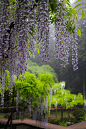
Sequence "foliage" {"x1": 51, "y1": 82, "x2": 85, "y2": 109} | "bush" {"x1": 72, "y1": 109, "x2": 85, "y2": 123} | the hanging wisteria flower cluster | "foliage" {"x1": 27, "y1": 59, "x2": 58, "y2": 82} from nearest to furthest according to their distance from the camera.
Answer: the hanging wisteria flower cluster < "bush" {"x1": 72, "y1": 109, "x2": 85, "y2": 123} < "foliage" {"x1": 51, "y1": 82, "x2": 85, "y2": 109} < "foliage" {"x1": 27, "y1": 59, "x2": 58, "y2": 82}

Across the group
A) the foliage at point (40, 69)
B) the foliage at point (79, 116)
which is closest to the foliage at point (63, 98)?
the foliage at point (79, 116)

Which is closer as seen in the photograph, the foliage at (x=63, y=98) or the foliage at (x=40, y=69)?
the foliage at (x=63, y=98)

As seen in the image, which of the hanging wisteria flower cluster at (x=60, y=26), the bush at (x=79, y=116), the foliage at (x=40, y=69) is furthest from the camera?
the foliage at (x=40, y=69)

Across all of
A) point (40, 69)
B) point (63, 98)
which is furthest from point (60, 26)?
point (40, 69)

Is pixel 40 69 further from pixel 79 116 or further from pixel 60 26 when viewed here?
pixel 60 26

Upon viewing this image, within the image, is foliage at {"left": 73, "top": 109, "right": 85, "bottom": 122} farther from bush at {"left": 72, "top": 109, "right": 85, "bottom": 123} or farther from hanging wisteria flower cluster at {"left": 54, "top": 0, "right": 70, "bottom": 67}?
hanging wisteria flower cluster at {"left": 54, "top": 0, "right": 70, "bottom": 67}

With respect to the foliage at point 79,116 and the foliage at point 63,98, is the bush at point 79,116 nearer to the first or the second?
the foliage at point 79,116

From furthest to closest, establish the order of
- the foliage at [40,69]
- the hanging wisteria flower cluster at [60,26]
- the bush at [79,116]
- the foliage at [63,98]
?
the foliage at [40,69], the foliage at [63,98], the bush at [79,116], the hanging wisteria flower cluster at [60,26]

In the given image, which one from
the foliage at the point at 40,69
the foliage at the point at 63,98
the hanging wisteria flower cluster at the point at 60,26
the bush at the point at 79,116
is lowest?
the bush at the point at 79,116

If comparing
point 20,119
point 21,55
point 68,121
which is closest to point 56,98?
point 68,121

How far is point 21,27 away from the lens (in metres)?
1.37

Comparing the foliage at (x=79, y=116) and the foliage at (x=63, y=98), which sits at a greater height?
the foliage at (x=63, y=98)

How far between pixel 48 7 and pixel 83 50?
1181 cm

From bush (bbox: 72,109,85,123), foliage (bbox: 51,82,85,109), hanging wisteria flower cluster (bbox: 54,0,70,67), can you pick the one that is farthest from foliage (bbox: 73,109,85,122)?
hanging wisteria flower cluster (bbox: 54,0,70,67)
